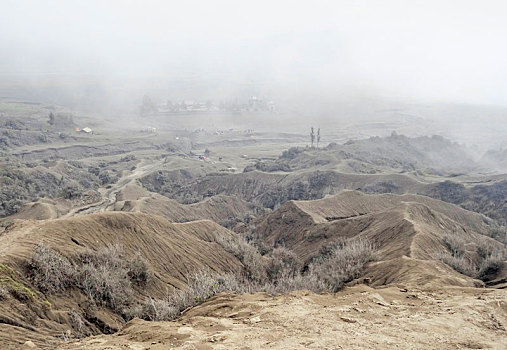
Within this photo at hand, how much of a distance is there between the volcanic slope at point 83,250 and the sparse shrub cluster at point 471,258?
56.3 feet

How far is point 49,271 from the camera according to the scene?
20.5 meters

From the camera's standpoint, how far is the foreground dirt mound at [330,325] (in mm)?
12625

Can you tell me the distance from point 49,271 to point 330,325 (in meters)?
14.4

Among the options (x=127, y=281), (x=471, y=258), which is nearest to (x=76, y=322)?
(x=127, y=281)

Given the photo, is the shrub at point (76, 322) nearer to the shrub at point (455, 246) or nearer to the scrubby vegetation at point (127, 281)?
the scrubby vegetation at point (127, 281)

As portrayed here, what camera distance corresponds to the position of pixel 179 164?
112 meters

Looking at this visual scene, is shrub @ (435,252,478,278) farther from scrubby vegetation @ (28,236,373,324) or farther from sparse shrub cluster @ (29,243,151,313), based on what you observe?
sparse shrub cluster @ (29,243,151,313)

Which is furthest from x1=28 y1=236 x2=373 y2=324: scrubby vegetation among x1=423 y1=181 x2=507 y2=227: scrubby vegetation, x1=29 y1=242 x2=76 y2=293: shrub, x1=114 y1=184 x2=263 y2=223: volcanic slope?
x1=423 y1=181 x2=507 y2=227: scrubby vegetation

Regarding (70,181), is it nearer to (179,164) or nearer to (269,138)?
(179,164)

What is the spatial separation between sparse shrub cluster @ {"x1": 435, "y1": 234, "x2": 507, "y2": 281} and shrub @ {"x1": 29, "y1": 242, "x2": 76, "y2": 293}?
25820mm

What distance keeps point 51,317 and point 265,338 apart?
10.7 m

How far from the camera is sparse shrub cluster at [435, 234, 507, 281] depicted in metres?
29.5

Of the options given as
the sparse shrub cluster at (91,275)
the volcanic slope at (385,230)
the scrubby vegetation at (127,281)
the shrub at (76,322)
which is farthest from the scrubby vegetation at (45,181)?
the shrub at (76,322)

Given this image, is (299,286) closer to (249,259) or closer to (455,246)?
(249,259)
